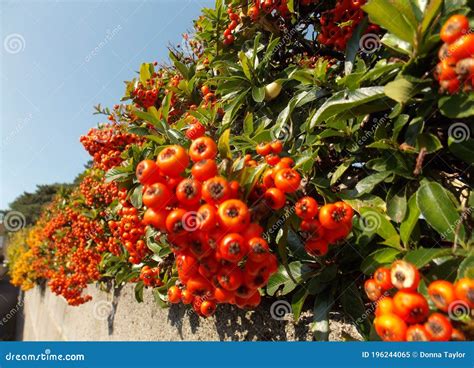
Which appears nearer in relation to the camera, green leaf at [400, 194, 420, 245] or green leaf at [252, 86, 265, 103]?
green leaf at [400, 194, 420, 245]

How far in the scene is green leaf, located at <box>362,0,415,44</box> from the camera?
144cm

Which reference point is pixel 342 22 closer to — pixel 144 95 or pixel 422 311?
pixel 422 311

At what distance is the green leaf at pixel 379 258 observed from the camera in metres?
1.52

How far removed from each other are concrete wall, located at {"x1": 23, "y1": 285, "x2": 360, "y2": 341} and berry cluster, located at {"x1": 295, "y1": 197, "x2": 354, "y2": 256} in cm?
50

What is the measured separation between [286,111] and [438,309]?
136 cm

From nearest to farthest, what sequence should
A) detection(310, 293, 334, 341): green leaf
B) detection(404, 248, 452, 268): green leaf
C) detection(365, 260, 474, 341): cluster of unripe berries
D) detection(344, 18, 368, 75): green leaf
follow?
1. detection(365, 260, 474, 341): cluster of unripe berries
2. detection(404, 248, 452, 268): green leaf
3. detection(310, 293, 334, 341): green leaf
4. detection(344, 18, 368, 75): green leaf

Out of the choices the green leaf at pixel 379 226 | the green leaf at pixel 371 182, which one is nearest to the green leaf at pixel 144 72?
the green leaf at pixel 371 182

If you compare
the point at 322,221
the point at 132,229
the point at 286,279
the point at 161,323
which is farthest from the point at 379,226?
the point at 161,323

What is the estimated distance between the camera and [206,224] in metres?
1.15

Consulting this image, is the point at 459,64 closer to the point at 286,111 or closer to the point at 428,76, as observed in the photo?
the point at 428,76

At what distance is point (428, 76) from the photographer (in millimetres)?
1502

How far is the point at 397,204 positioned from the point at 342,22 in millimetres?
1359

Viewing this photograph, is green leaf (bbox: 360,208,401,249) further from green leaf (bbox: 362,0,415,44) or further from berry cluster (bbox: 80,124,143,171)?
berry cluster (bbox: 80,124,143,171)

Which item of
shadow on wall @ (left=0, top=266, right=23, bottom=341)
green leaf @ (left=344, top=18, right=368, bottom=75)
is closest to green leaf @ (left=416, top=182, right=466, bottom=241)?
green leaf @ (left=344, top=18, right=368, bottom=75)
